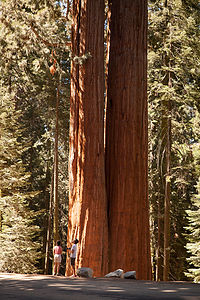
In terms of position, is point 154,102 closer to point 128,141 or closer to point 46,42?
point 46,42

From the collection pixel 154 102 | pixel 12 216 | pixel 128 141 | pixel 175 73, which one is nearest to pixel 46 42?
pixel 128 141

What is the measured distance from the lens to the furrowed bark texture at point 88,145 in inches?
233

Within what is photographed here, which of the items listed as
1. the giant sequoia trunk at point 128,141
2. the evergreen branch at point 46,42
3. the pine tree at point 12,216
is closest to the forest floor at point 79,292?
the giant sequoia trunk at point 128,141

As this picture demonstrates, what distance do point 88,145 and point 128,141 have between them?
2.10 ft

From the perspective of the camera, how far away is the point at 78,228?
5.98 m

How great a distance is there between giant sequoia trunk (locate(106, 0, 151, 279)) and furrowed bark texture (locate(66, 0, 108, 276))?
0.24 m

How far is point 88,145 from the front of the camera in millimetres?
6172

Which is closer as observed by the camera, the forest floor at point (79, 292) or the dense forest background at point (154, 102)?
the forest floor at point (79, 292)

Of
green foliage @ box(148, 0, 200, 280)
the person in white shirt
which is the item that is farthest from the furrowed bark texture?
green foliage @ box(148, 0, 200, 280)

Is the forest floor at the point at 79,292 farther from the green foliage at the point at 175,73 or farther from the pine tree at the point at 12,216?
the pine tree at the point at 12,216

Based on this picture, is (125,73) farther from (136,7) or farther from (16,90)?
Result: (16,90)

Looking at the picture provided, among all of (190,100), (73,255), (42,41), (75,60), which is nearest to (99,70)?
(75,60)

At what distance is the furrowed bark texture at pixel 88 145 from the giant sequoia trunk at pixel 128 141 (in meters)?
0.24

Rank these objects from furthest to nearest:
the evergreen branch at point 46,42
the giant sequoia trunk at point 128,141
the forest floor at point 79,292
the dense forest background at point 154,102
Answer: the dense forest background at point 154,102 → the evergreen branch at point 46,42 → the giant sequoia trunk at point 128,141 → the forest floor at point 79,292
